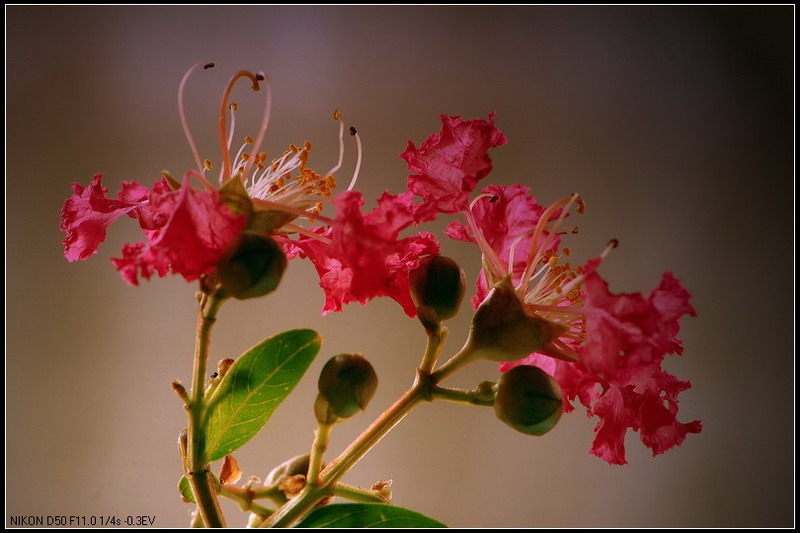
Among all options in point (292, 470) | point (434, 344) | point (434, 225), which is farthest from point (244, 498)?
point (434, 225)

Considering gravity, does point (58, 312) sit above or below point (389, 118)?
below

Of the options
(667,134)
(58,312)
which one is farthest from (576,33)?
(58,312)

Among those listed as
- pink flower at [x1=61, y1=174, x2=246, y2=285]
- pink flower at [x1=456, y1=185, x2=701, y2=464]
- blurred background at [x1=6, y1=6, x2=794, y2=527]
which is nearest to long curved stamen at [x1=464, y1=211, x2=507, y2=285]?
pink flower at [x1=456, y1=185, x2=701, y2=464]

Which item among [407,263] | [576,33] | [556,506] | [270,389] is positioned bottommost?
[556,506]

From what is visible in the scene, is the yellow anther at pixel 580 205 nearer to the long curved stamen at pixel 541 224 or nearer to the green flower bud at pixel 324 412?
the long curved stamen at pixel 541 224

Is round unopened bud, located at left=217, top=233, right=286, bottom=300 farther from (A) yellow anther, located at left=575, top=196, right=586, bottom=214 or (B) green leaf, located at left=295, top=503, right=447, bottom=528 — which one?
(A) yellow anther, located at left=575, top=196, right=586, bottom=214

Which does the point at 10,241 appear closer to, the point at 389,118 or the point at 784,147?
the point at 389,118
